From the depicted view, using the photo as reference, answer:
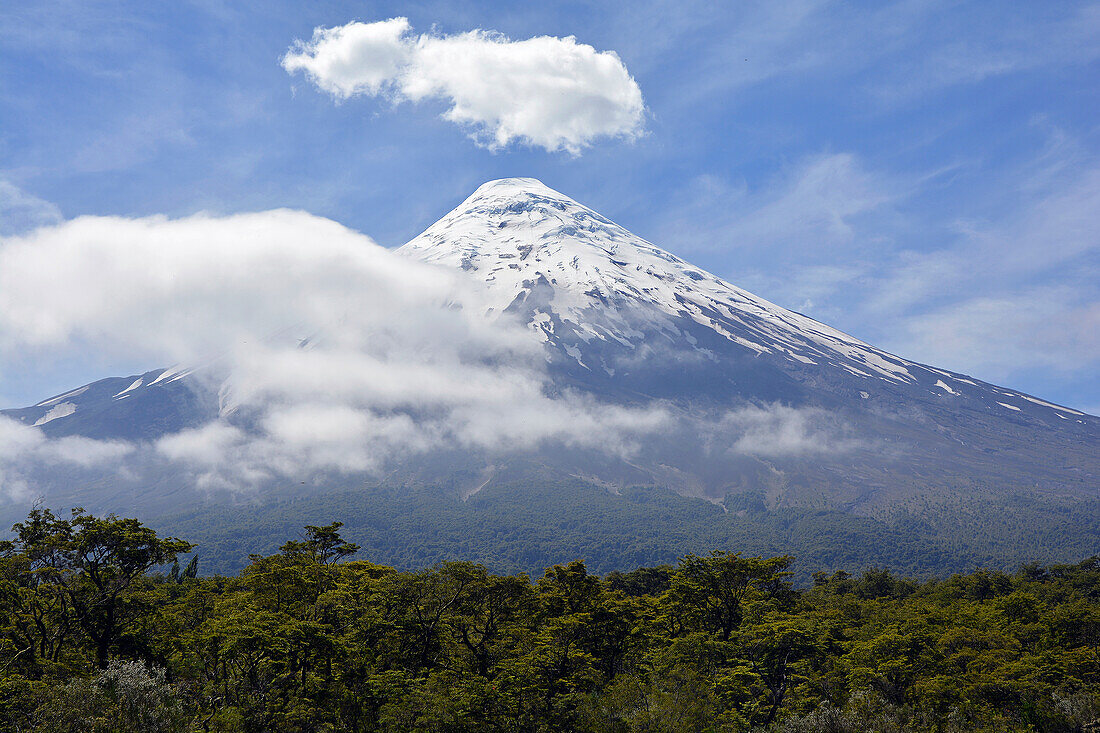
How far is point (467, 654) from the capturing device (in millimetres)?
34906

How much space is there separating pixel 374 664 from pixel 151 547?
11100 millimetres

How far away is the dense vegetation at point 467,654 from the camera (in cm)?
2572

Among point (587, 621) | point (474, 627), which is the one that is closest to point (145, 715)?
point (474, 627)

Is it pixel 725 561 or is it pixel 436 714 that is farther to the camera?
pixel 725 561

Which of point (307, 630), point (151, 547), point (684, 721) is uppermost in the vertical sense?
point (151, 547)

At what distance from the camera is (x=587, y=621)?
129 feet

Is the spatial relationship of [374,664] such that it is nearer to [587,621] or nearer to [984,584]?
[587,621]

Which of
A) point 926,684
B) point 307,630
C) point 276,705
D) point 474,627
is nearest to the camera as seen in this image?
point 276,705

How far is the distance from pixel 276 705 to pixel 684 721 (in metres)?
16.5

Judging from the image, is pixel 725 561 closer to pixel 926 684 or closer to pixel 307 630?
pixel 926 684

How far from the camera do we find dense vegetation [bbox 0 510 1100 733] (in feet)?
84.4

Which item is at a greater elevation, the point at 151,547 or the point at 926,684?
the point at 151,547

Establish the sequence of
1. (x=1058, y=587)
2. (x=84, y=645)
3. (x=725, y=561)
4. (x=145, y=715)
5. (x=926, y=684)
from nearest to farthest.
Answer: (x=145, y=715), (x=84, y=645), (x=926, y=684), (x=725, y=561), (x=1058, y=587)

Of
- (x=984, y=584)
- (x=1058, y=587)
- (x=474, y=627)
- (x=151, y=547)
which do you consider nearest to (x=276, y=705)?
(x=151, y=547)
